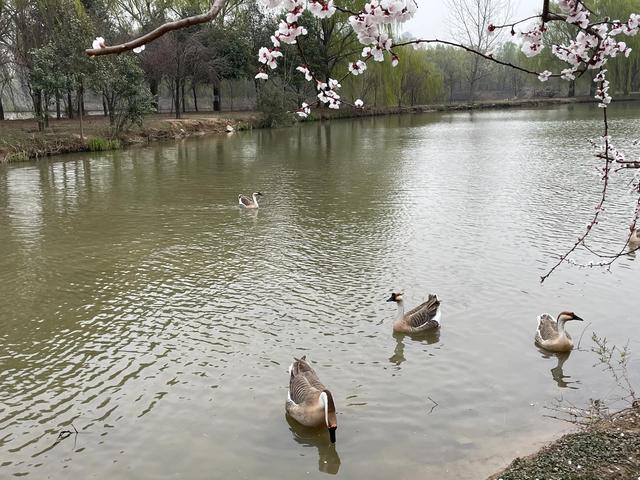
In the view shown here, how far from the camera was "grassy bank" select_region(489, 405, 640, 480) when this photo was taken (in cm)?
444

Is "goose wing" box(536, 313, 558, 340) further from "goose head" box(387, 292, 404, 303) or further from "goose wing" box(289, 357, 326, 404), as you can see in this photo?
"goose wing" box(289, 357, 326, 404)

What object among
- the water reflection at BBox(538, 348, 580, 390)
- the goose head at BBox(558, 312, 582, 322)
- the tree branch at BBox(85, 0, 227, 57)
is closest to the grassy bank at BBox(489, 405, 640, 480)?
the water reflection at BBox(538, 348, 580, 390)

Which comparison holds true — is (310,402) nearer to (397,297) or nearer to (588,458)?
(588,458)

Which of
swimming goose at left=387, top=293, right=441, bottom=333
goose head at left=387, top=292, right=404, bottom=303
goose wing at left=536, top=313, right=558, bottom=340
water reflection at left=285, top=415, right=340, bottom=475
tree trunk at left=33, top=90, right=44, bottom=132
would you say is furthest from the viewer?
tree trunk at left=33, top=90, right=44, bottom=132

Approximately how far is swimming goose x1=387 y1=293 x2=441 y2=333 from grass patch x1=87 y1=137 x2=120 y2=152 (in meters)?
25.7

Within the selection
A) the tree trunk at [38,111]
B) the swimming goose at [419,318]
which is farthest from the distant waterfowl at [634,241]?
the tree trunk at [38,111]

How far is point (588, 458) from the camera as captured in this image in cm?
464

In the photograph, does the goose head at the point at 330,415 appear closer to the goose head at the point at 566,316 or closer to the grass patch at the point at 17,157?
the goose head at the point at 566,316

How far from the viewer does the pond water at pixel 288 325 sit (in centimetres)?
579

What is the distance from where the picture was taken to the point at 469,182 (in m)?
18.7

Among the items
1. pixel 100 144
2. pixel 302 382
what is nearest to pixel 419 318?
pixel 302 382

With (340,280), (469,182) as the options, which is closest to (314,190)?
(469,182)

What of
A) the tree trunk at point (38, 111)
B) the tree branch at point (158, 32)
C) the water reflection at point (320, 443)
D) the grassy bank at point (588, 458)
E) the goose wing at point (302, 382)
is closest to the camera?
the tree branch at point (158, 32)

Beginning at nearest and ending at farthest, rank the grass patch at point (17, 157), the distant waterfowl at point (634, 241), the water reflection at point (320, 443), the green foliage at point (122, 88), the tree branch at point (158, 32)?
the tree branch at point (158, 32) < the water reflection at point (320, 443) < the distant waterfowl at point (634, 241) < the grass patch at point (17, 157) < the green foliage at point (122, 88)
